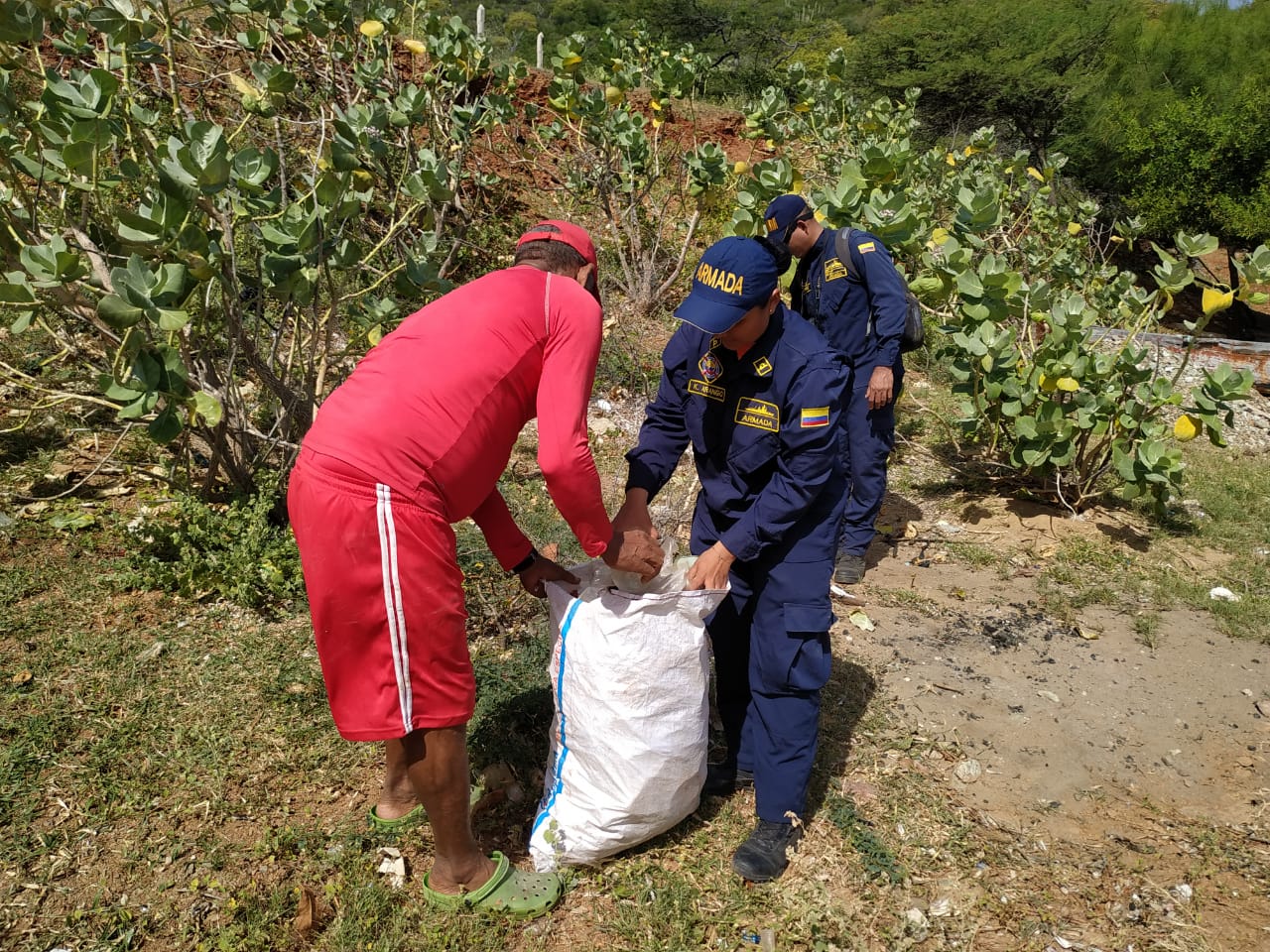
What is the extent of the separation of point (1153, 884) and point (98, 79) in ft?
11.8

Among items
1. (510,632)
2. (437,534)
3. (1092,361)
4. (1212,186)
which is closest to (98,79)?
(437,534)

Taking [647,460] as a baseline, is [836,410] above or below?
above

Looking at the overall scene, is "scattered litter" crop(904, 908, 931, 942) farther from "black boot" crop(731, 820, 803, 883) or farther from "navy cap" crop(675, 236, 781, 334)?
"navy cap" crop(675, 236, 781, 334)

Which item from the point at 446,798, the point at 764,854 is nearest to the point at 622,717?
the point at 446,798

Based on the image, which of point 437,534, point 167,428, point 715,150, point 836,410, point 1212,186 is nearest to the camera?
point 437,534

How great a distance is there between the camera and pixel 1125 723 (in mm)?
3033

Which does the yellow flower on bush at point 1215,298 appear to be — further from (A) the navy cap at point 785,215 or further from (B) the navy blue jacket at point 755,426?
(B) the navy blue jacket at point 755,426

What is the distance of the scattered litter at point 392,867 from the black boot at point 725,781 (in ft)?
2.83

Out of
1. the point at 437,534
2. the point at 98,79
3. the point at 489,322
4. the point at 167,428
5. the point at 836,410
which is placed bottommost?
the point at 167,428

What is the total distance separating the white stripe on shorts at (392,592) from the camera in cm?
174

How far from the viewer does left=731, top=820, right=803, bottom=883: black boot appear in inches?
88.4

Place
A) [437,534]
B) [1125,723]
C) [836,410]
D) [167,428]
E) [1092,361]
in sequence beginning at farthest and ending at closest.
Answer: [1092,361], [1125,723], [167,428], [836,410], [437,534]

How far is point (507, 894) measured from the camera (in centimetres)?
209

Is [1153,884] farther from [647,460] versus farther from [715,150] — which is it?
[715,150]
